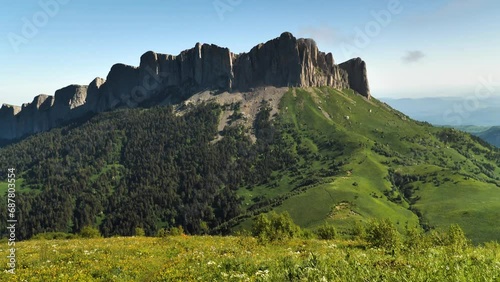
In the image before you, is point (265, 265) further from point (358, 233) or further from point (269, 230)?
point (358, 233)

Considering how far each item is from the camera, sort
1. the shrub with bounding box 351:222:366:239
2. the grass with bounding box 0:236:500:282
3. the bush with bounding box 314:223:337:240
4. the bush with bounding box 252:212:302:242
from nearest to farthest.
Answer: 1. the grass with bounding box 0:236:500:282
2. the bush with bounding box 252:212:302:242
3. the shrub with bounding box 351:222:366:239
4. the bush with bounding box 314:223:337:240

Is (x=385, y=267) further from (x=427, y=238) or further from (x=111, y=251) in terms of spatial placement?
(x=111, y=251)

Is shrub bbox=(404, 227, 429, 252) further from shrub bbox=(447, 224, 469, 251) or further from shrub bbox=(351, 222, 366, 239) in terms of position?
shrub bbox=(351, 222, 366, 239)

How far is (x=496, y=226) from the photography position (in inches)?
6909

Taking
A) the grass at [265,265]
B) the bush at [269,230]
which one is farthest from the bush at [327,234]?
the grass at [265,265]

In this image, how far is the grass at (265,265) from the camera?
952 centimetres

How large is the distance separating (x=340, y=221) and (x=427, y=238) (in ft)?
526

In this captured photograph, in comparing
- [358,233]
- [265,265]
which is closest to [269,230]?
[358,233]

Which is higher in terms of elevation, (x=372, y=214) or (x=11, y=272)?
(x=11, y=272)

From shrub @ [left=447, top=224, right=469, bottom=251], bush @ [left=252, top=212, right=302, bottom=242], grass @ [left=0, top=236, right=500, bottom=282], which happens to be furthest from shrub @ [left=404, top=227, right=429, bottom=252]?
bush @ [left=252, top=212, right=302, bottom=242]

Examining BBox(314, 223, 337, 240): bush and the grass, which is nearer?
the grass

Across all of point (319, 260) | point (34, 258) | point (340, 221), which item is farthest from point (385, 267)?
point (340, 221)

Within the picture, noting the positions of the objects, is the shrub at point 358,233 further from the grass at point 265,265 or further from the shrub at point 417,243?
the grass at point 265,265

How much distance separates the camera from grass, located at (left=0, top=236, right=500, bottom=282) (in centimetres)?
952
